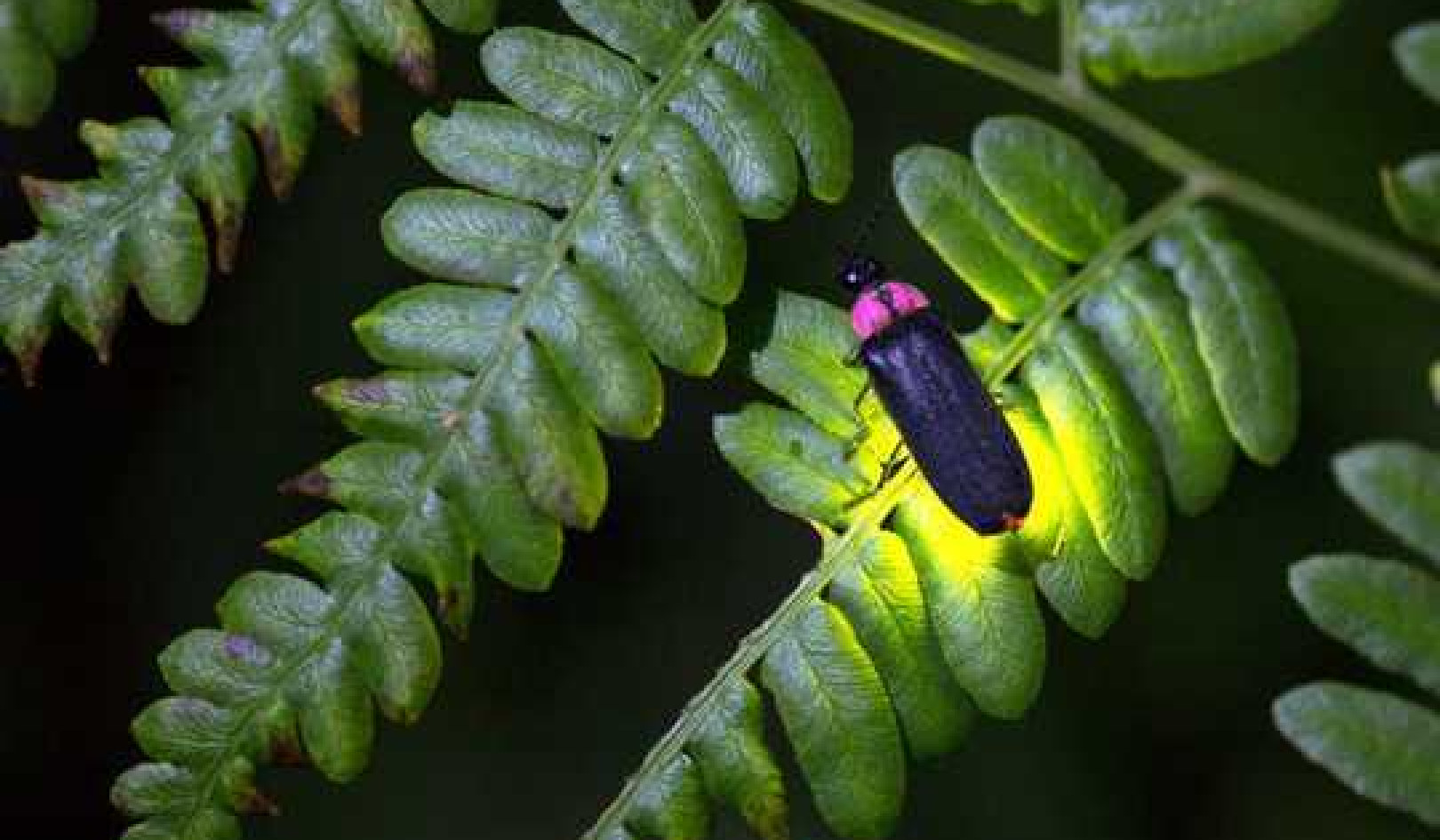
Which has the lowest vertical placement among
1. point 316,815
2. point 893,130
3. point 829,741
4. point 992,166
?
point 316,815

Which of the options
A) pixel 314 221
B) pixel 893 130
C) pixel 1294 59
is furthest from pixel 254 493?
pixel 1294 59

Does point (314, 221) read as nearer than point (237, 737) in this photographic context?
No

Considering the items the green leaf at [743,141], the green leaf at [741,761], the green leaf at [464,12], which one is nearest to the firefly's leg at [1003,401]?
the green leaf at [743,141]

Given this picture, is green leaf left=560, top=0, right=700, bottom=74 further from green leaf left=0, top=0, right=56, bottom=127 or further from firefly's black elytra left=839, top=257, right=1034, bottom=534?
green leaf left=0, top=0, right=56, bottom=127

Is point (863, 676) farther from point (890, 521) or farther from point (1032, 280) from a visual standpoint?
point (1032, 280)

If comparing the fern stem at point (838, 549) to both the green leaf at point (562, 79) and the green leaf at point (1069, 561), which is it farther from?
the green leaf at point (562, 79)

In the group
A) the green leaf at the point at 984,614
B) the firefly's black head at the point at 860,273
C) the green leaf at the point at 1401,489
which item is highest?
the firefly's black head at the point at 860,273

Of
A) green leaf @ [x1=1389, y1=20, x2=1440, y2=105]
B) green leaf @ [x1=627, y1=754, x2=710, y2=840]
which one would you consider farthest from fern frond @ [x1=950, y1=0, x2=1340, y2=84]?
green leaf @ [x1=627, y1=754, x2=710, y2=840]
